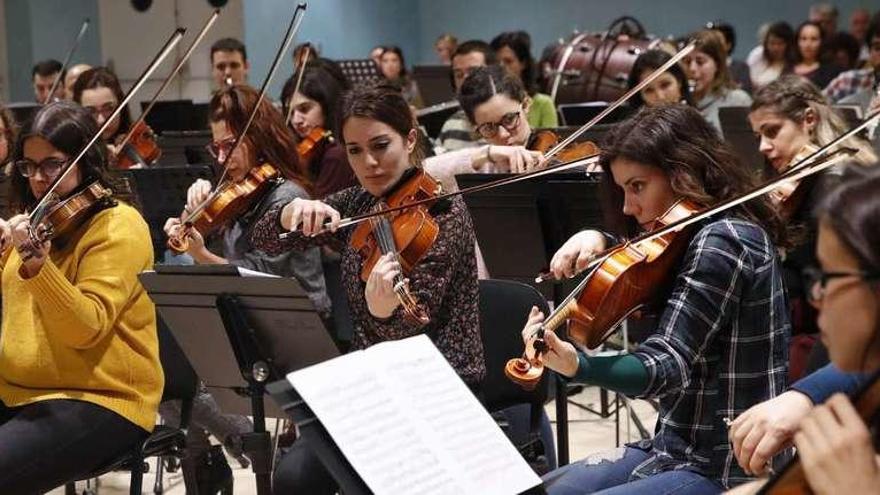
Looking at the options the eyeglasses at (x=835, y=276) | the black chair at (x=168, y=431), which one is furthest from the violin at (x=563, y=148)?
the eyeglasses at (x=835, y=276)

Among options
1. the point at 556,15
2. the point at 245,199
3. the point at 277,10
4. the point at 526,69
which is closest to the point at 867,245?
the point at 245,199

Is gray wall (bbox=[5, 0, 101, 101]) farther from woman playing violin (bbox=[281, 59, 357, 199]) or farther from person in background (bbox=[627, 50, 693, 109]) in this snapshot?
woman playing violin (bbox=[281, 59, 357, 199])

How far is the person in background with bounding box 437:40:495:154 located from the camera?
206 inches

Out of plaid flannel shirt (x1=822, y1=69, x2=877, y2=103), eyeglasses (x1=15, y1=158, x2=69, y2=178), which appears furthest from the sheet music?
plaid flannel shirt (x1=822, y1=69, x2=877, y2=103)

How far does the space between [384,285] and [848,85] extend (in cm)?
477

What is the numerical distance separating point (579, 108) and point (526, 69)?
193cm

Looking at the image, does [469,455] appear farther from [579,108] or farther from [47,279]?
[579,108]

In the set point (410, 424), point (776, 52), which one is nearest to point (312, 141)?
point (410, 424)

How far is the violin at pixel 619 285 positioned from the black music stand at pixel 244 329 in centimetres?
44

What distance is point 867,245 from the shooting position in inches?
51.8

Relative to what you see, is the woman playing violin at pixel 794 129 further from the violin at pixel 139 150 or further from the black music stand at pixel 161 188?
the violin at pixel 139 150

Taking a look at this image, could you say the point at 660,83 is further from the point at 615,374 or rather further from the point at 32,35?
the point at 32,35

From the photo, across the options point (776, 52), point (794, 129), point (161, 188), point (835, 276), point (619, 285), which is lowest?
point (776, 52)

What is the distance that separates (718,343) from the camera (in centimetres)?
215
